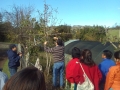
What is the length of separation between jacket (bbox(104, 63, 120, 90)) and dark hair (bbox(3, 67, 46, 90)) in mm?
2848

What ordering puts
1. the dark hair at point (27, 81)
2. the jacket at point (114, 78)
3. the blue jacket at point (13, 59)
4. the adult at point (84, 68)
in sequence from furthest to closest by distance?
1. the blue jacket at point (13, 59)
2. the adult at point (84, 68)
3. the jacket at point (114, 78)
4. the dark hair at point (27, 81)

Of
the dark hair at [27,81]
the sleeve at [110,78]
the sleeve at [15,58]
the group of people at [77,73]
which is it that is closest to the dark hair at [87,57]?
the group of people at [77,73]

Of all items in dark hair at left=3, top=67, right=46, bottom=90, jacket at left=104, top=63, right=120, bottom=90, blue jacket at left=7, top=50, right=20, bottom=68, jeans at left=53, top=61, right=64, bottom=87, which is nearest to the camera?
dark hair at left=3, top=67, right=46, bottom=90

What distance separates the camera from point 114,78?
13.7ft

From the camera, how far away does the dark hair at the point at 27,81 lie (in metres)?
1.45

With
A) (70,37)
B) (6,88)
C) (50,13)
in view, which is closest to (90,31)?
(70,37)

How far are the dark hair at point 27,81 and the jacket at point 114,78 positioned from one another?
2.85 m

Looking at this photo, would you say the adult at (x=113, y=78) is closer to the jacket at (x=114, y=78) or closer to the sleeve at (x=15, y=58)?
the jacket at (x=114, y=78)

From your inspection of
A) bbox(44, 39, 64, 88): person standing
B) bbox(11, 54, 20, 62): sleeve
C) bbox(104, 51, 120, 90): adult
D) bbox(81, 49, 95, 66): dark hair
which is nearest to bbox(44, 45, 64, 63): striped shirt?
bbox(44, 39, 64, 88): person standing

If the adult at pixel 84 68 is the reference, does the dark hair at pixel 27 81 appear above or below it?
above

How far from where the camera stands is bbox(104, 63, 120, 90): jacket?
410 cm

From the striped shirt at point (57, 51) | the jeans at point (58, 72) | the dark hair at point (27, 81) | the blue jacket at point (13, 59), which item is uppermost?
the dark hair at point (27, 81)

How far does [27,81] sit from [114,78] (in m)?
3.07

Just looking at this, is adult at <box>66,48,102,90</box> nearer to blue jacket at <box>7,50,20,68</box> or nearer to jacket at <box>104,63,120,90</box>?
jacket at <box>104,63,120,90</box>
